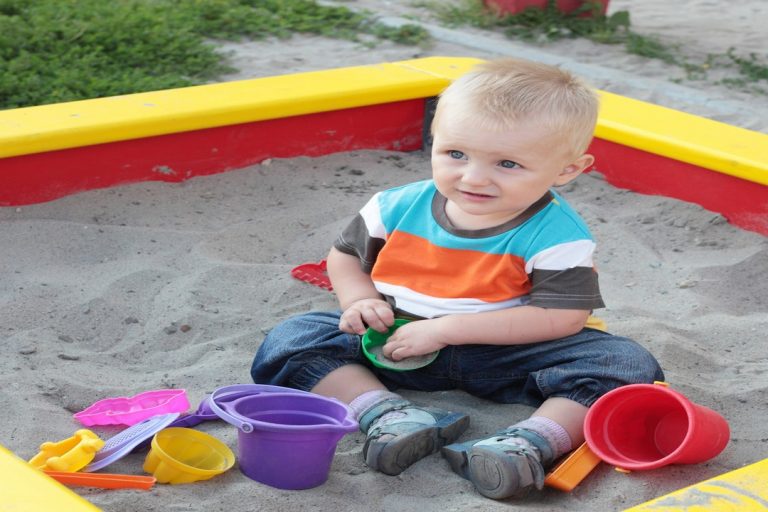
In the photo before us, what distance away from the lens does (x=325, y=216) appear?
118 inches

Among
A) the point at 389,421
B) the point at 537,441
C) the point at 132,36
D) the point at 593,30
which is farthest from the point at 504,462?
the point at 593,30

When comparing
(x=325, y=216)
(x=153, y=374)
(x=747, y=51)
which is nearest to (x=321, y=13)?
(x=747, y=51)

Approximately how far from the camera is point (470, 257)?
2.04 m

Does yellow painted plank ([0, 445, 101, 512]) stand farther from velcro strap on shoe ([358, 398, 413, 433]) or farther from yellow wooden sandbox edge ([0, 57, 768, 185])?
yellow wooden sandbox edge ([0, 57, 768, 185])

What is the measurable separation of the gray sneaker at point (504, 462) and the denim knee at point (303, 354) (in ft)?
1.11

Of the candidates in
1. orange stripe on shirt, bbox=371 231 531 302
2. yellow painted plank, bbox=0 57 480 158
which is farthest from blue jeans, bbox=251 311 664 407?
yellow painted plank, bbox=0 57 480 158

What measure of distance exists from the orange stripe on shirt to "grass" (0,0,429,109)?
2091mm

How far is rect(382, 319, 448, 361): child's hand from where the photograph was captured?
6.55 ft

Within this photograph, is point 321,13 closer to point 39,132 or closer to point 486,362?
point 39,132

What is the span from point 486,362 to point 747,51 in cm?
373

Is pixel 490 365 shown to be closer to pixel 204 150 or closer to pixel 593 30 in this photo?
pixel 204 150

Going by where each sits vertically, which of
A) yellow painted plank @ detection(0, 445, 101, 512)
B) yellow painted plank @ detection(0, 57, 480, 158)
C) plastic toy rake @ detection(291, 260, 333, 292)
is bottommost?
plastic toy rake @ detection(291, 260, 333, 292)

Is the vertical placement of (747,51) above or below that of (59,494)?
below

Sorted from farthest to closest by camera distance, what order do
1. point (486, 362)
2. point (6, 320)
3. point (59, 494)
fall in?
point (6, 320), point (486, 362), point (59, 494)
